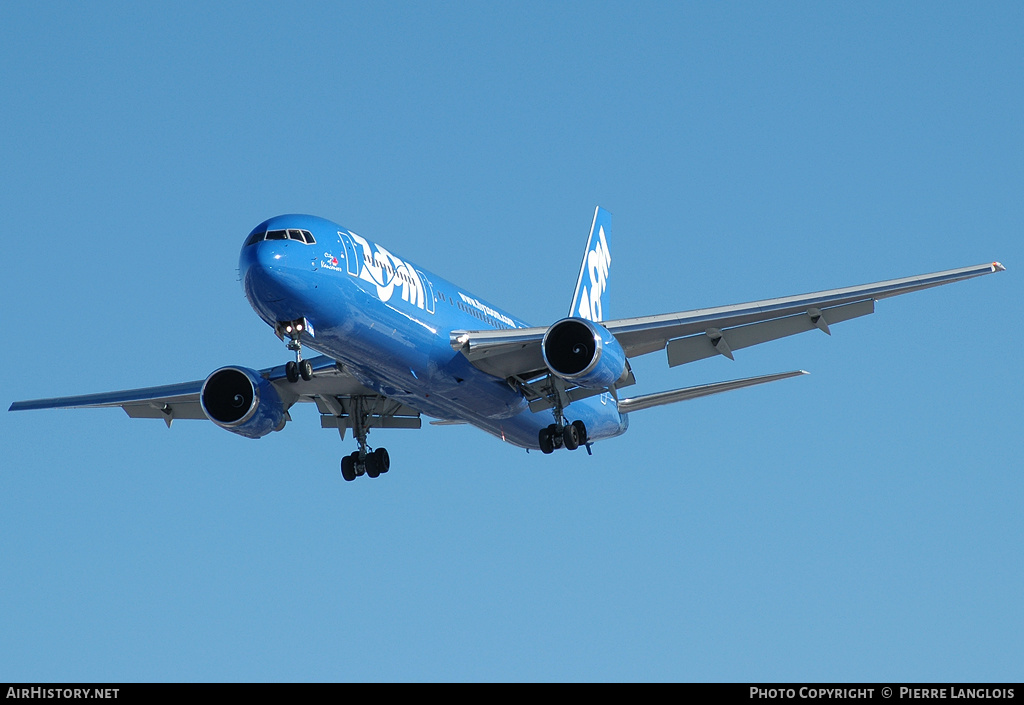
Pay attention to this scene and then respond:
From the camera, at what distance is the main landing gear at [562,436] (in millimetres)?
32750

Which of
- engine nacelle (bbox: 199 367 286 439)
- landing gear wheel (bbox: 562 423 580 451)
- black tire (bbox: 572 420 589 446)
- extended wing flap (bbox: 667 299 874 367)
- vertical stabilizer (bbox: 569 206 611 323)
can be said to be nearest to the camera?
extended wing flap (bbox: 667 299 874 367)

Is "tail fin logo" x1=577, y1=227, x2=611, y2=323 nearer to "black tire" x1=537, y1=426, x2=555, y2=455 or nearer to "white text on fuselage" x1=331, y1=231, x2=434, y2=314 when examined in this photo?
"black tire" x1=537, y1=426, x2=555, y2=455

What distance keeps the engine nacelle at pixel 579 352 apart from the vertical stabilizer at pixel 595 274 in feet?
31.7

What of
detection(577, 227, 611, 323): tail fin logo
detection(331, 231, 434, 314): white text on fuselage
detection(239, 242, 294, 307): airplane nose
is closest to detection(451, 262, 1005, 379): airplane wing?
detection(331, 231, 434, 314): white text on fuselage

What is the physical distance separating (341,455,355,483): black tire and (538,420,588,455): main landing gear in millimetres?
5117

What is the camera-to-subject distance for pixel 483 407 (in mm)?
31844

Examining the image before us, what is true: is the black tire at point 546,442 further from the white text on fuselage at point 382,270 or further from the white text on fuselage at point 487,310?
the white text on fuselage at point 382,270

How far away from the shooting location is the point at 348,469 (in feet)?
113

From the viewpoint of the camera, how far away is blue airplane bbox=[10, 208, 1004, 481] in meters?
27.0

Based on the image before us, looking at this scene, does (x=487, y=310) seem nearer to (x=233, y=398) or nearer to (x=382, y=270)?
(x=382, y=270)
